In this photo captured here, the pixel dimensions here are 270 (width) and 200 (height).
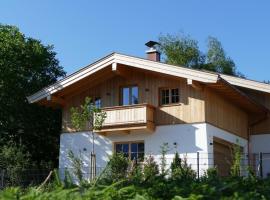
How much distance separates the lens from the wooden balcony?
20638mm

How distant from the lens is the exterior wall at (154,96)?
2075 centimetres

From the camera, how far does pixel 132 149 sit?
21844mm

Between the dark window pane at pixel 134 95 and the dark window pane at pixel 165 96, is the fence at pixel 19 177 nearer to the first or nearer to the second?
the dark window pane at pixel 134 95

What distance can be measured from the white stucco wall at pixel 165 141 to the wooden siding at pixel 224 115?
36cm

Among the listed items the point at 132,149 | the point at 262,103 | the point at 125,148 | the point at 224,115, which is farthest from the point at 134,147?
the point at 262,103

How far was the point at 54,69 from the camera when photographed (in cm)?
2920

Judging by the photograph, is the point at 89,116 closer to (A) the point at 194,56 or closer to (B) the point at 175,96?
(B) the point at 175,96

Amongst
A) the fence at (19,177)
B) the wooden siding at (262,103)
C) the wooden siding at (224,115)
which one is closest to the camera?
the fence at (19,177)

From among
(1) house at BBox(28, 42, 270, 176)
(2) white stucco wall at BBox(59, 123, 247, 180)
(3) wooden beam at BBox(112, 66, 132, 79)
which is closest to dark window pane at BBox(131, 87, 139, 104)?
(1) house at BBox(28, 42, 270, 176)

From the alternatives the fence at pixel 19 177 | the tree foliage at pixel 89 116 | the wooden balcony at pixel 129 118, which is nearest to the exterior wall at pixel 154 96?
the wooden balcony at pixel 129 118

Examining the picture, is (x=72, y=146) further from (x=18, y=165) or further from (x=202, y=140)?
(x=202, y=140)

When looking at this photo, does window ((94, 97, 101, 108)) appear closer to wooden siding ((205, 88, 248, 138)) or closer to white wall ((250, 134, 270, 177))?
wooden siding ((205, 88, 248, 138))

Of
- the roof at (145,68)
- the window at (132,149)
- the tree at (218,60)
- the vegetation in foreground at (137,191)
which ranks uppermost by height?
the tree at (218,60)

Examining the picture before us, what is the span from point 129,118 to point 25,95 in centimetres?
814
